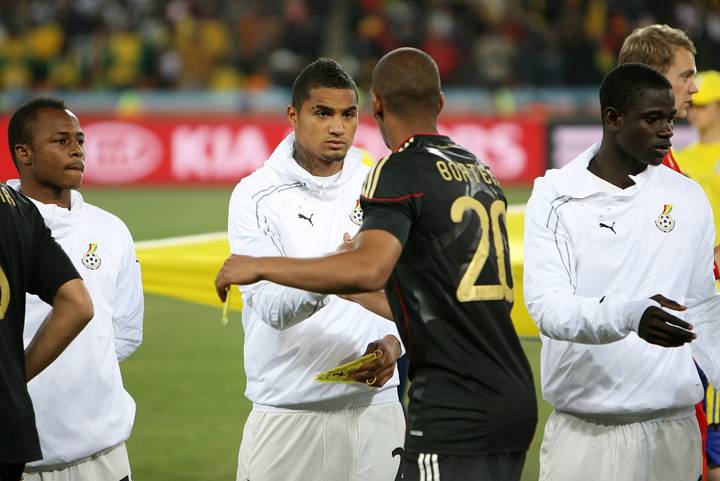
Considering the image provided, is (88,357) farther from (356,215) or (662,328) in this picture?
(662,328)

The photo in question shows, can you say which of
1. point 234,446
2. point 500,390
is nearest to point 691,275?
point 500,390

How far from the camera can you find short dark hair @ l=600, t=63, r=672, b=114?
13.3ft

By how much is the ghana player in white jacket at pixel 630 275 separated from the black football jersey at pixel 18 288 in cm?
154

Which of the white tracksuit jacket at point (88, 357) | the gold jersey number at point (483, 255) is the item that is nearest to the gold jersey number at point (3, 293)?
the white tracksuit jacket at point (88, 357)

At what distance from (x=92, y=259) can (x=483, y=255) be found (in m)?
1.59

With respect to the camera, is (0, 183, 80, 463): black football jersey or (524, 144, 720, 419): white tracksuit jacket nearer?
(0, 183, 80, 463): black football jersey

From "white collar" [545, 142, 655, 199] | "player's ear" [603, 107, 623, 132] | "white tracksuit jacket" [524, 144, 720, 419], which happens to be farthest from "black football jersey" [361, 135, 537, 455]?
"player's ear" [603, 107, 623, 132]

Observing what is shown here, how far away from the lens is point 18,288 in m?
3.60

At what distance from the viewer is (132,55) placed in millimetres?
23734

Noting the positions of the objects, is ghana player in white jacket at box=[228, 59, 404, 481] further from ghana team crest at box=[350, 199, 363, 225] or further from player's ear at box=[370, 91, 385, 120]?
player's ear at box=[370, 91, 385, 120]

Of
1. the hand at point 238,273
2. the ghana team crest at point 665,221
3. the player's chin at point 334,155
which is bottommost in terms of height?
the hand at point 238,273

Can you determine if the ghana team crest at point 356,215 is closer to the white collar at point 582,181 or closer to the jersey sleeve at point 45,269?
the white collar at point 582,181

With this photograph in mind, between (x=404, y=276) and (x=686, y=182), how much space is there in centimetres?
127

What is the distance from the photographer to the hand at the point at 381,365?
4188mm
